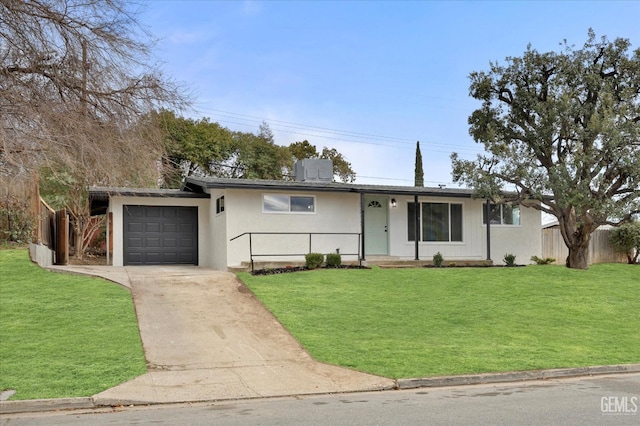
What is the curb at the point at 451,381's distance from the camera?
23.6 ft

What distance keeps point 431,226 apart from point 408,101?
16.8 feet

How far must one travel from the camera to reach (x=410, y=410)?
23.4 ft

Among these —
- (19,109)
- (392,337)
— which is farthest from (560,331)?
(19,109)

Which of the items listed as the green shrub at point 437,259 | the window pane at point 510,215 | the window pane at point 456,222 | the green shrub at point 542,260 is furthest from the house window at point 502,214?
the green shrub at point 437,259

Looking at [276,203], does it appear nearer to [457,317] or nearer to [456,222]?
[456,222]

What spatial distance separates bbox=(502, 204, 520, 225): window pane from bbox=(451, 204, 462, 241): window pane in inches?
84.7

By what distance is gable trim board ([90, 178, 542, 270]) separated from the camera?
1953 cm

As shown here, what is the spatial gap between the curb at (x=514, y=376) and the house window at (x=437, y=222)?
42.0 feet

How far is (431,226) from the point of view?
23.0 metres

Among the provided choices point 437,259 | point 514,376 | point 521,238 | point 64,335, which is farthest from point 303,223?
point 514,376

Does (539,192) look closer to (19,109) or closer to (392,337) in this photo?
(392,337)

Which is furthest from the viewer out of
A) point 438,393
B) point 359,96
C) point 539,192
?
point 359,96

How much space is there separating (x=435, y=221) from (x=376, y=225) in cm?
251

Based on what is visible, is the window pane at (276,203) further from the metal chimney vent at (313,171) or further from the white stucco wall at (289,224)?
the metal chimney vent at (313,171)
